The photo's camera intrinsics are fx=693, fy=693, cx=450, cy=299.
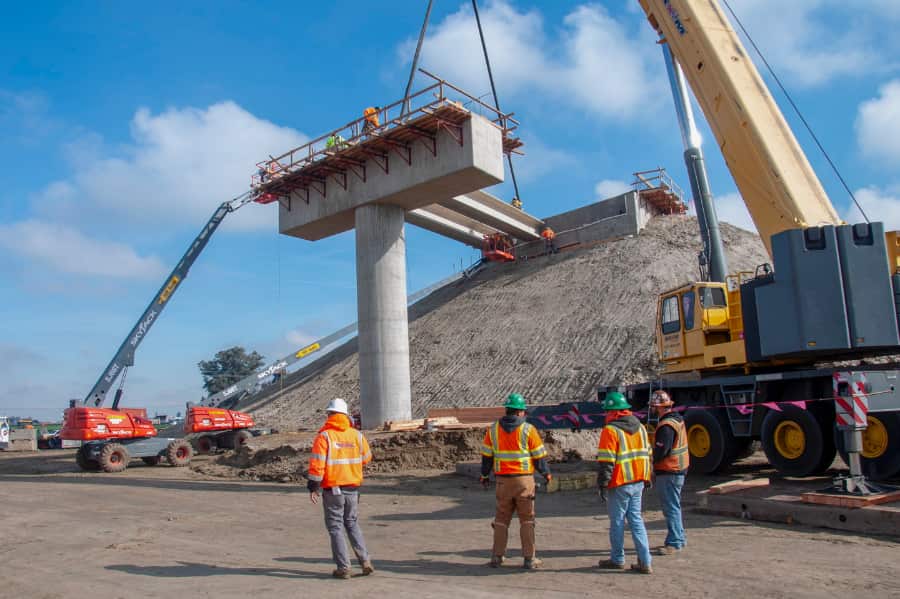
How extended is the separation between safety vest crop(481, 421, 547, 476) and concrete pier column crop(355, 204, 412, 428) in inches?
589

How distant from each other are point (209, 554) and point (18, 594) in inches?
78.8

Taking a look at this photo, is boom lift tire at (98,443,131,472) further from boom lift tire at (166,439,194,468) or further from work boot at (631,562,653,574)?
work boot at (631,562,653,574)

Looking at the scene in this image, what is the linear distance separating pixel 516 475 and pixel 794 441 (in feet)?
22.2

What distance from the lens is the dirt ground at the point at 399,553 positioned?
602cm

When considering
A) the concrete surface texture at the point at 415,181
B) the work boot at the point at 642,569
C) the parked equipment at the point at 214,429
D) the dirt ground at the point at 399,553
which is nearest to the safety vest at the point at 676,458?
the dirt ground at the point at 399,553

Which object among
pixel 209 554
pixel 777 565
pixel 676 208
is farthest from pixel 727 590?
pixel 676 208

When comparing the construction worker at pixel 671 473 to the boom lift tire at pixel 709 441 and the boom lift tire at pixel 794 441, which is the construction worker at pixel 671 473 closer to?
the boom lift tire at pixel 794 441

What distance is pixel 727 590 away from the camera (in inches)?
225

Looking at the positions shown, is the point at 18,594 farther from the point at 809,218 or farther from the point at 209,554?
the point at 809,218

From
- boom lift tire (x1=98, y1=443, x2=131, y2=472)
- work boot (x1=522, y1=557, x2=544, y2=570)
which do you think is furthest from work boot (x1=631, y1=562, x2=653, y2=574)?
boom lift tire (x1=98, y1=443, x2=131, y2=472)

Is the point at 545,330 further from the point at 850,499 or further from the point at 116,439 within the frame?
the point at 850,499

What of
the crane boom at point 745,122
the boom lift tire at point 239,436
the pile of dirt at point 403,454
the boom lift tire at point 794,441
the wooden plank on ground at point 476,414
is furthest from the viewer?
the boom lift tire at point 239,436

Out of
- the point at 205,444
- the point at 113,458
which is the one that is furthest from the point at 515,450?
the point at 205,444

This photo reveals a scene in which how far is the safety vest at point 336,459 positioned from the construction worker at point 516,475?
4.47 ft
